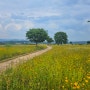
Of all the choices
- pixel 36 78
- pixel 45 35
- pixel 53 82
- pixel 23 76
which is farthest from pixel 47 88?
pixel 45 35

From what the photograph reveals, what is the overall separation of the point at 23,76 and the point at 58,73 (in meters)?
1.36

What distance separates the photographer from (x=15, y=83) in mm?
9031

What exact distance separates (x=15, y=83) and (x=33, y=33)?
313ft

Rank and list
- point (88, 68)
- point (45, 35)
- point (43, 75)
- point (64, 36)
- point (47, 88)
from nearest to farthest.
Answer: point (47, 88) < point (43, 75) < point (88, 68) < point (45, 35) < point (64, 36)

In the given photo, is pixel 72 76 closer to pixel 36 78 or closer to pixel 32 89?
pixel 36 78

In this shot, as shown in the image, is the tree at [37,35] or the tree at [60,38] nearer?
the tree at [37,35]

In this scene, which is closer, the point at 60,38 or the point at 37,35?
the point at 37,35

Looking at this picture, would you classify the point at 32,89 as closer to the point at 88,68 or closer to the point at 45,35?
the point at 88,68

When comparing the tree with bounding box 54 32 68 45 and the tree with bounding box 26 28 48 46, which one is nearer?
the tree with bounding box 26 28 48 46

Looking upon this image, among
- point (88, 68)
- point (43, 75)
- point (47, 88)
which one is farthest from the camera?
point (88, 68)

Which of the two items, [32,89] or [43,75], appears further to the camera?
[43,75]

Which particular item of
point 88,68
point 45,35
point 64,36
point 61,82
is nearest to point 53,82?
point 61,82

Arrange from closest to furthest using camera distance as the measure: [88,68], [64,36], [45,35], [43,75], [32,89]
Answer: [32,89], [43,75], [88,68], [45,35], [64,36]

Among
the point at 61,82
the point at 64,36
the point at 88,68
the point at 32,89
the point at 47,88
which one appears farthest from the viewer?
the point at 64,36
